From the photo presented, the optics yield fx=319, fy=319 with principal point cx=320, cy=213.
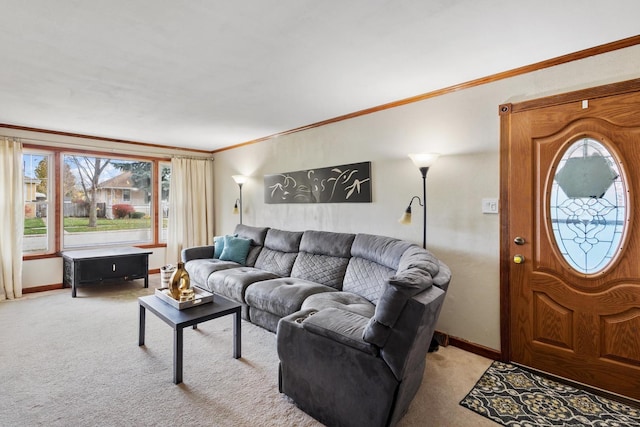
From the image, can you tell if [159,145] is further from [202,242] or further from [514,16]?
[514,16]

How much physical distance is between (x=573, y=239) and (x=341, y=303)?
5.83ft

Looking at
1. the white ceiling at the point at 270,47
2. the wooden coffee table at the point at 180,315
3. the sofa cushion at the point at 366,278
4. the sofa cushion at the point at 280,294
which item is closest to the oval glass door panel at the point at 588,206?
the white ceiling at the point at 270,47

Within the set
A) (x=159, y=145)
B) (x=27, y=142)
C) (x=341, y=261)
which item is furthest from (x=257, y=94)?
(x=27, y=142)

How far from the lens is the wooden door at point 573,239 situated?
2057 mm

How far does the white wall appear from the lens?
95.0 inches

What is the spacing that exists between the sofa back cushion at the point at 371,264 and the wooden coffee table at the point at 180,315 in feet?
3.76

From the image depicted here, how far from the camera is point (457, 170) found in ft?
9.29

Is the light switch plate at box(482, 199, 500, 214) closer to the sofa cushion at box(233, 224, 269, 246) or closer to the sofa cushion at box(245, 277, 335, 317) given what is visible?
A: the sofa cushion at box(245, 277, 335, 317)

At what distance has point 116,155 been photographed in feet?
16.9

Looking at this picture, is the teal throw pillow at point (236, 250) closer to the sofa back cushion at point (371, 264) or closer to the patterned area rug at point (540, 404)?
the sofa back cushion at point (371, 264)

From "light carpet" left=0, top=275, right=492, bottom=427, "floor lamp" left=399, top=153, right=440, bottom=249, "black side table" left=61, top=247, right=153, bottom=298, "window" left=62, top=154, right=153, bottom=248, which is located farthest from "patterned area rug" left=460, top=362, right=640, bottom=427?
"window" left=62, top=154, right=153, bottom=248

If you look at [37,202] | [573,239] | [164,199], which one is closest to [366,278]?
[573,239]

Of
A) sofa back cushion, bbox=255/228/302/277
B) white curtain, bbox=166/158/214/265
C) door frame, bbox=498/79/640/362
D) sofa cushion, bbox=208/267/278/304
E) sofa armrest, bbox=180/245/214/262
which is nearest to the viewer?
door frame, bbox=498/79/640/362

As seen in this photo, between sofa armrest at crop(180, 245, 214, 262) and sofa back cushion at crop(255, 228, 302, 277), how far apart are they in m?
0.86
